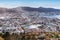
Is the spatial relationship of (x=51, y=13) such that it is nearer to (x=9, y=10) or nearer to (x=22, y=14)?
(x=22, y=14)

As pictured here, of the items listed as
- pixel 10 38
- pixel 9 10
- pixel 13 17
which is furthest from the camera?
pixel 13 17

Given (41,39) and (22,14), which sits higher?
(41,39)

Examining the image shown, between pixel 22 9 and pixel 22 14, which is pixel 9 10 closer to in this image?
pixel 22 9

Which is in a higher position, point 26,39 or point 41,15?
point 26,39

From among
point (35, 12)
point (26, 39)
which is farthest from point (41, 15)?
point (26, 39)

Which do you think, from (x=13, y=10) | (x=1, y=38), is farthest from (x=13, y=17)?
(x=1, y=38)

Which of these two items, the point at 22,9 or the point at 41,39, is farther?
the point at 22,9

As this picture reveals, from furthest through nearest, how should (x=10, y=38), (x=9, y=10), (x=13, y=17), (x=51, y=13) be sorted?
(x=51, y=13) < (x=13, y=17) < (x=9, y=10) < (x=10, y=38)

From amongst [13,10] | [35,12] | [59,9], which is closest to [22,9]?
[13,10]

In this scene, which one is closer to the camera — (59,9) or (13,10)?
(13,10)
